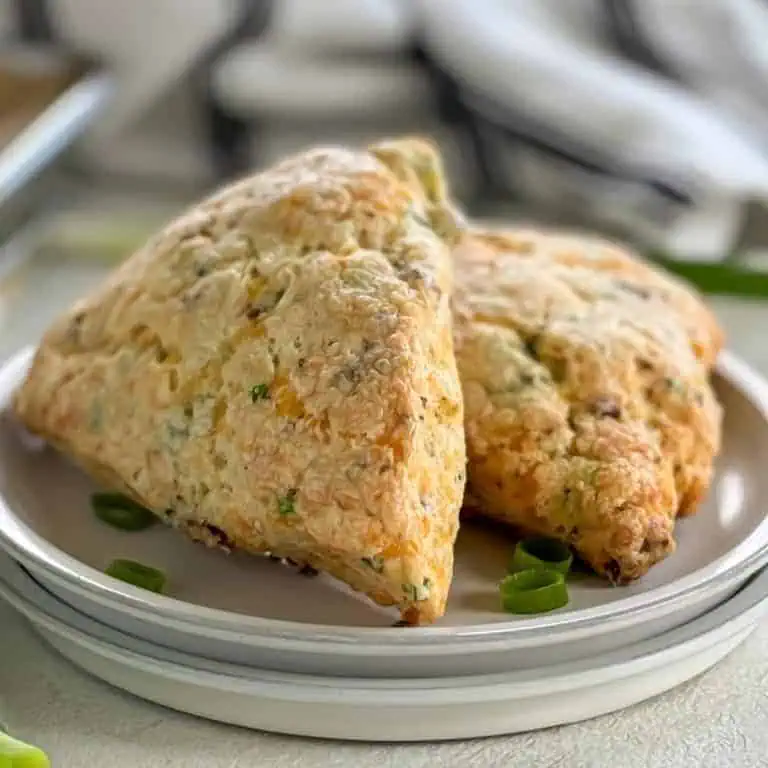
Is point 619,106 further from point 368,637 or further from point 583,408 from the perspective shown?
point 368,637

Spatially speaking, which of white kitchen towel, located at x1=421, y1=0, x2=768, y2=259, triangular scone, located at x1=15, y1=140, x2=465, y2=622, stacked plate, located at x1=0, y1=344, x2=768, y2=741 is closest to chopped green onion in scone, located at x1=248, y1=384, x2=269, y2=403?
triangular scone, located at x1=15, y1=140, x2=465, y2=622

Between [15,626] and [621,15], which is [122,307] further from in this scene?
[621,15]

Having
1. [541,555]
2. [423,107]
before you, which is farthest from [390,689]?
[423,107]

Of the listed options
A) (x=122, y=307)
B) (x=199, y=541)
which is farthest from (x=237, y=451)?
(x=122, y=307)

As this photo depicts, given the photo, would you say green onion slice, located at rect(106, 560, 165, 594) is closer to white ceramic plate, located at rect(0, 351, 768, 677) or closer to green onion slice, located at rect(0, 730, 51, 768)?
white ceramic plate, located at rect(0, 351, 768, 677)

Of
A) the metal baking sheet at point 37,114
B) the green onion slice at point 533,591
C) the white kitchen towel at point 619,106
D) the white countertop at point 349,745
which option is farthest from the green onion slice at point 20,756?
the white kitchen towel at point 619,106
